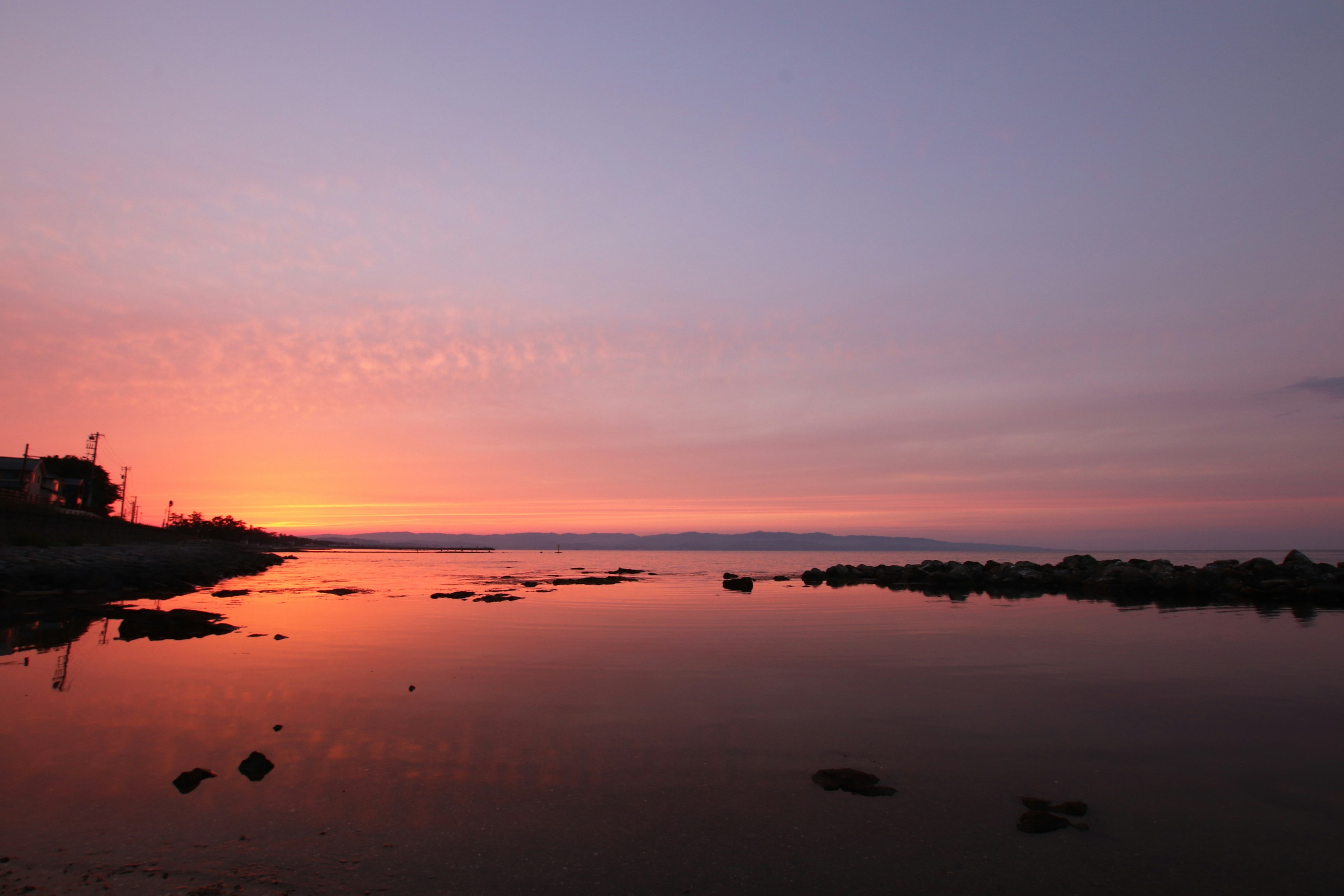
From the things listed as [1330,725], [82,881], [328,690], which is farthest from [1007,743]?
[328,690]

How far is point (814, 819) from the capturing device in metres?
6.80

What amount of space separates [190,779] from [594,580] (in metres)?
41.1

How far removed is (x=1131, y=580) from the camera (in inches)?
1439

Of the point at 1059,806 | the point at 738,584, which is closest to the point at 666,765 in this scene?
the point at 1059,806

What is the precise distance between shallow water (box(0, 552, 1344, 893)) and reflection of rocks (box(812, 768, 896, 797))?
0.65ft

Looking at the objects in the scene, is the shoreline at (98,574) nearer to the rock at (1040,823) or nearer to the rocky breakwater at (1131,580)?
the rock at (1040,823)

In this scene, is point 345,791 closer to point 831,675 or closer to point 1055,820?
point 1055,820

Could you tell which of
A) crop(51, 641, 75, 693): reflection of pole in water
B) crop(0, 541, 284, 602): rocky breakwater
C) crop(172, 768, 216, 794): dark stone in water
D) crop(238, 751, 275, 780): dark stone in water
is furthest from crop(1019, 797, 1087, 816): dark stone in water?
crop(0, 541, 284, 602): rocky breakwater

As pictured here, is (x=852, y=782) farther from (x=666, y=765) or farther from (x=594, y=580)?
(x=594, y=580)

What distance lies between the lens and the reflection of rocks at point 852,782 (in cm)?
751

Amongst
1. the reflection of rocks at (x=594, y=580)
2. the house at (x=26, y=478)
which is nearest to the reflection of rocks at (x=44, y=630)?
the reflection of rocks at (x=594, y=580)

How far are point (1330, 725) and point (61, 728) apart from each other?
61.3 feet

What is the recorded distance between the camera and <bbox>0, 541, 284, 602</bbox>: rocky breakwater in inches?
1092

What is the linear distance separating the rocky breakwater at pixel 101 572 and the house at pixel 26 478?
41.5 m
